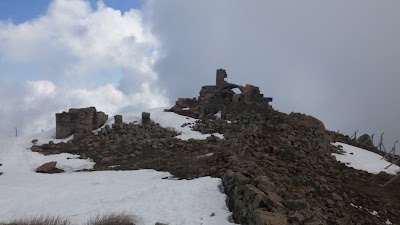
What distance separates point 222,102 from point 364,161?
12.3 meters

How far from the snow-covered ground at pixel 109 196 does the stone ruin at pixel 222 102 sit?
13170mm

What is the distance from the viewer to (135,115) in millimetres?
28438

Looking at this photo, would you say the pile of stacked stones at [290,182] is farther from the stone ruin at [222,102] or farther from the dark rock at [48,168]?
the dark rock at [48,168]

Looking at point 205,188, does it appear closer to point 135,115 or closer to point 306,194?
point 306,194

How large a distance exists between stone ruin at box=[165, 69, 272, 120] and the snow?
19.7ft

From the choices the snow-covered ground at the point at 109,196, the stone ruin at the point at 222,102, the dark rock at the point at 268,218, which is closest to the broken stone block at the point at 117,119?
the stone ruin at the point at 222,102

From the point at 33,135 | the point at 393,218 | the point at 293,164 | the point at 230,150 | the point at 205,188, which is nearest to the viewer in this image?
the point at 205,188

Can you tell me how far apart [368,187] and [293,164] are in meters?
4.53

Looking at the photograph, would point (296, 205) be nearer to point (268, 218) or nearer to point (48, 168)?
point (268, 218)

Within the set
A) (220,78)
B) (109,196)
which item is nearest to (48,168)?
(109,196)

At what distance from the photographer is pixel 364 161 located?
2361 centimetres

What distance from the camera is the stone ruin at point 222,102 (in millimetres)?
29641

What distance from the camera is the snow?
866 inches

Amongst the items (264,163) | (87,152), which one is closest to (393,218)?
(264,163)
